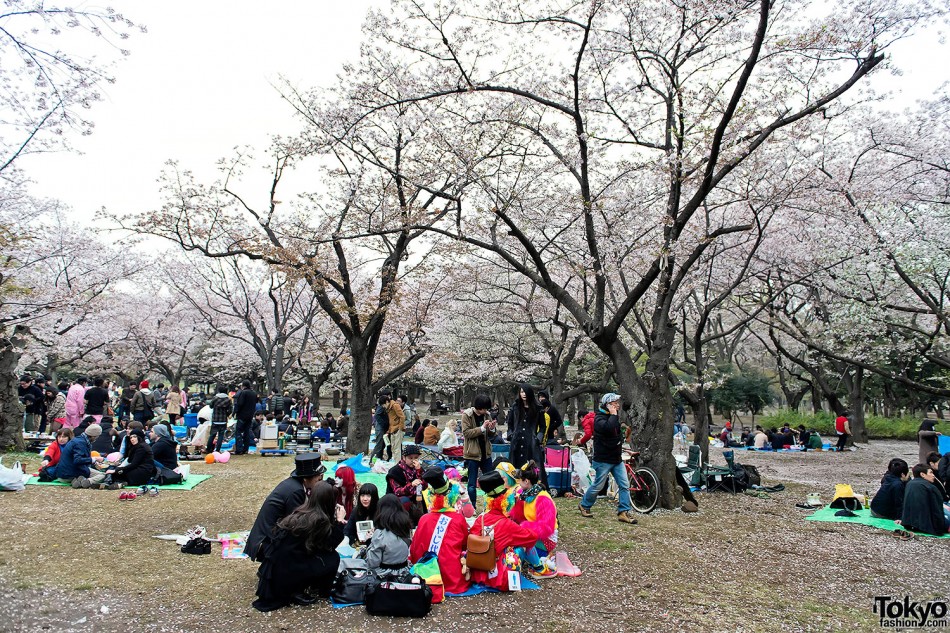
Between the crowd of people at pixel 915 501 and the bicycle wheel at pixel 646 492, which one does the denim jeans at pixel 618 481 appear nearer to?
the bicycle wheel at pixel 646 492

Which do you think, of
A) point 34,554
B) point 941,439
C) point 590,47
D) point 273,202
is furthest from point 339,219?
point 941,439

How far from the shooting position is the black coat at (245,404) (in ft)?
42.3

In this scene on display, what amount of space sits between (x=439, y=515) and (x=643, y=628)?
1682 millimetres

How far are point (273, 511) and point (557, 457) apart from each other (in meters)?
5.23

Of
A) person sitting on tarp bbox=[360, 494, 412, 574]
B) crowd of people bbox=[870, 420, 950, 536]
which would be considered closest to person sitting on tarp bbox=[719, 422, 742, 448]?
crowd of people bbox=[870, 420, 950, 536]

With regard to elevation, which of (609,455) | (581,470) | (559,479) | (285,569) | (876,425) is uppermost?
(876,425)

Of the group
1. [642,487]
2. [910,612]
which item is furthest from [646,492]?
[910,612]

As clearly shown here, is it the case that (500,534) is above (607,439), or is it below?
below

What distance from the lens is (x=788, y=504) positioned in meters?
8.80

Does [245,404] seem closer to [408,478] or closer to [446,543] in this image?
[408,478]

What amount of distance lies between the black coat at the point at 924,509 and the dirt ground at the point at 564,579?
0.90ft

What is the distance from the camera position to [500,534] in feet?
15.4

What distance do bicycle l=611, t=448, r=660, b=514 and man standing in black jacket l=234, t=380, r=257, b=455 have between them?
849cm

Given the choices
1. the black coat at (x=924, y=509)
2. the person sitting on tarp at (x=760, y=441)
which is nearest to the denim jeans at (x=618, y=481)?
the black coat at (x=924, y=509)
